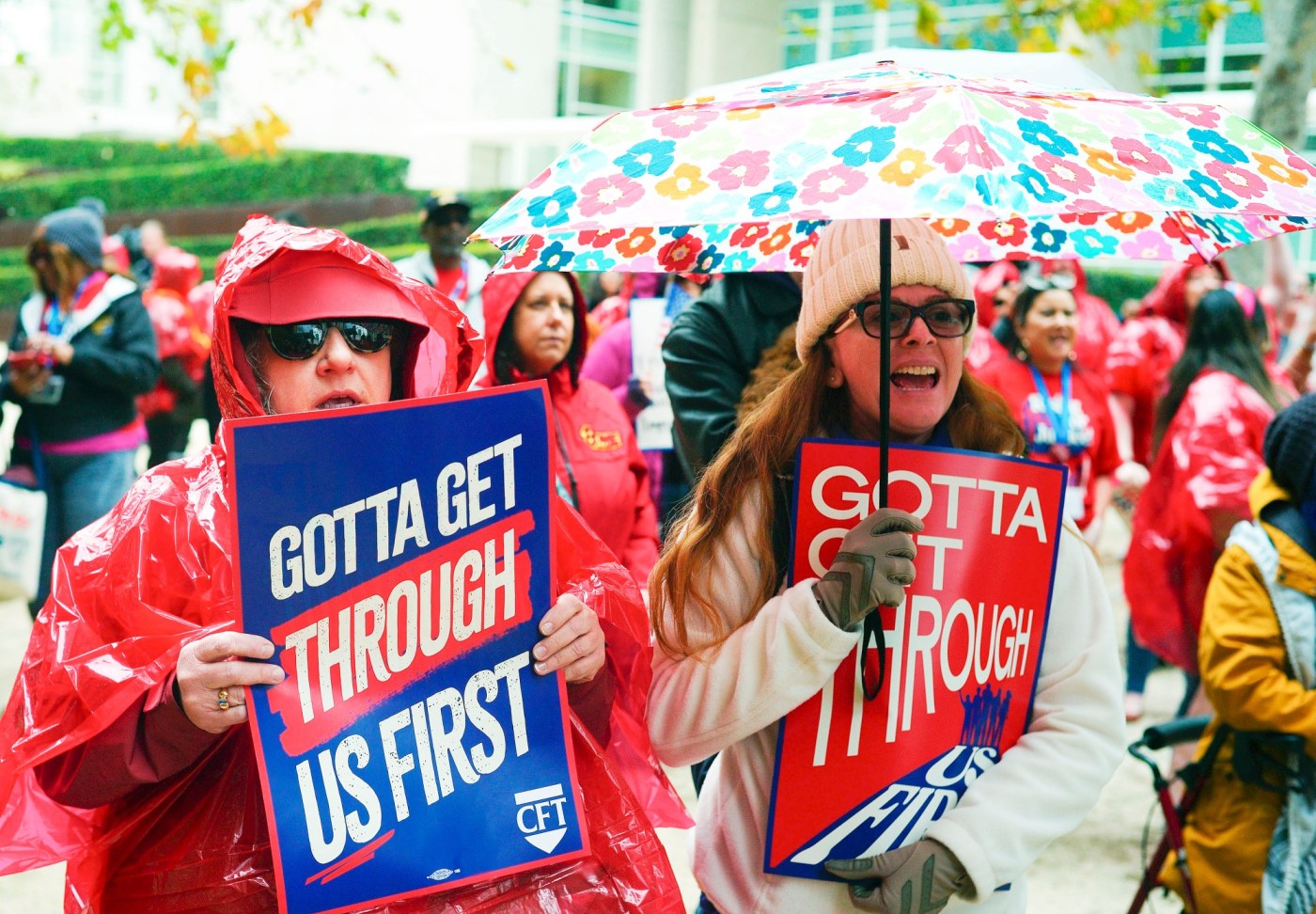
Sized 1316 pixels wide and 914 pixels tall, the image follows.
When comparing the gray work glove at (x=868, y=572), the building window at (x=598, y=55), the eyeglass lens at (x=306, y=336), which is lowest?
the gray work glove at (x=868, y=572)

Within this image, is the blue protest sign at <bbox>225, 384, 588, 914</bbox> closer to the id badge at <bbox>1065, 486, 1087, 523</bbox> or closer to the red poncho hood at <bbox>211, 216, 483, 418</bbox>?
the red poncho hood at <bbox>211, 216, 483, 418</bbox>

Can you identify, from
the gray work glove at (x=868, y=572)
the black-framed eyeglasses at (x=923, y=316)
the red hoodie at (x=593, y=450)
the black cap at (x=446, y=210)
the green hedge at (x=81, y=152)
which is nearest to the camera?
the gray work glove at (x=868, y=572)

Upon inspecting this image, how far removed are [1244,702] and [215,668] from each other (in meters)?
2.43

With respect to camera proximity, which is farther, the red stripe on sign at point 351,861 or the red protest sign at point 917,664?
the red protest sign at point 917,664

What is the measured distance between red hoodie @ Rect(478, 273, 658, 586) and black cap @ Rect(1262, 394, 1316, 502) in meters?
1.83

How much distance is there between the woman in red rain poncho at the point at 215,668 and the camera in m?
1.84

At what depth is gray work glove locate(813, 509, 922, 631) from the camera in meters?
2.11

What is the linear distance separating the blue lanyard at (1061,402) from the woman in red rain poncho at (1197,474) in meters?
0.42

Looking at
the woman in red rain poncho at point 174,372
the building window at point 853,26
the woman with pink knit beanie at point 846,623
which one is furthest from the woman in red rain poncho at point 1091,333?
the building window at point 853,26

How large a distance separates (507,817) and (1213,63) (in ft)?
94.0

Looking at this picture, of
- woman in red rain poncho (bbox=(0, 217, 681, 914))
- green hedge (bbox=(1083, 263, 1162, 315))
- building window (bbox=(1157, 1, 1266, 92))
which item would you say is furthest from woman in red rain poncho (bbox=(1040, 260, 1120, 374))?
building window (bbox=(1157, 1, 1266, 92))

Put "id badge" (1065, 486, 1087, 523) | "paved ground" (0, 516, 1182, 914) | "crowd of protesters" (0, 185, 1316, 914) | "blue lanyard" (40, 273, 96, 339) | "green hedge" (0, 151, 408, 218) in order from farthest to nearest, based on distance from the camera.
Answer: "green hedge" (0, 151, 408, 218) → "blue lanyard" (40, 273, 96, 339) → "id badge" (1065, 486, 1087, 523) → "paved ground" (0, 516, 1182, 914) → "crowd of protesters" (0, 185, 1316, 914)

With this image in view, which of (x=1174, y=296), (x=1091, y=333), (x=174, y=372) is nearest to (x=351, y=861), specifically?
(x=174, y=372)

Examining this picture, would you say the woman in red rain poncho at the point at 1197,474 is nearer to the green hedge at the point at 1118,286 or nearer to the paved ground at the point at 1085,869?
the paved ground at the point at 1085,869
